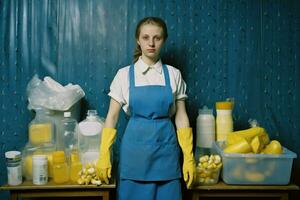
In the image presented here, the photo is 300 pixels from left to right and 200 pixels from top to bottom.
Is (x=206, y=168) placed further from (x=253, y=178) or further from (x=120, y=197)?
(x=120, y=197)

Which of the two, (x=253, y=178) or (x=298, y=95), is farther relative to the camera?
(x=298, y=95)

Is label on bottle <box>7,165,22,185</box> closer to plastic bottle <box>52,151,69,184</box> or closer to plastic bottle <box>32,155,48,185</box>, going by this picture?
plastic bottle <box>32,155,48,185</box>

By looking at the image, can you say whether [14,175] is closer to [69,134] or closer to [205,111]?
[69,134]

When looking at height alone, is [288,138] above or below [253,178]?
above

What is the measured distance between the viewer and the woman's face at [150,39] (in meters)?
1.60

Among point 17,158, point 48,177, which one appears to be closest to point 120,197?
point 48,177

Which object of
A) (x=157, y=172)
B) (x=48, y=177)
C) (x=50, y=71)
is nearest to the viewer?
(x=157, y=172)

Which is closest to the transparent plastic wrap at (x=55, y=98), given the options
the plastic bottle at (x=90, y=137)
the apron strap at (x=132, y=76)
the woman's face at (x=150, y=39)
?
the plastic bottle at (x=90, y=137)

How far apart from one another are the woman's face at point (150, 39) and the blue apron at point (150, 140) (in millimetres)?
157

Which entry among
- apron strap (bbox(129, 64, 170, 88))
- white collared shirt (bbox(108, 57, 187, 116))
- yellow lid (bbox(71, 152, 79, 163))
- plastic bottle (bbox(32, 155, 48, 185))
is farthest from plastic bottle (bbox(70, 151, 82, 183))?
apron strap (bbox(129, 64, 170, 88))

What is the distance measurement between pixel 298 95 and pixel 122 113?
114 cm

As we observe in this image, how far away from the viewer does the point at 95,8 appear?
199cm

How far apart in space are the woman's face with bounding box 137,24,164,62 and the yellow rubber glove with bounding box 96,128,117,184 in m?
0.44

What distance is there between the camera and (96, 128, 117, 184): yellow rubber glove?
1.58 metres
